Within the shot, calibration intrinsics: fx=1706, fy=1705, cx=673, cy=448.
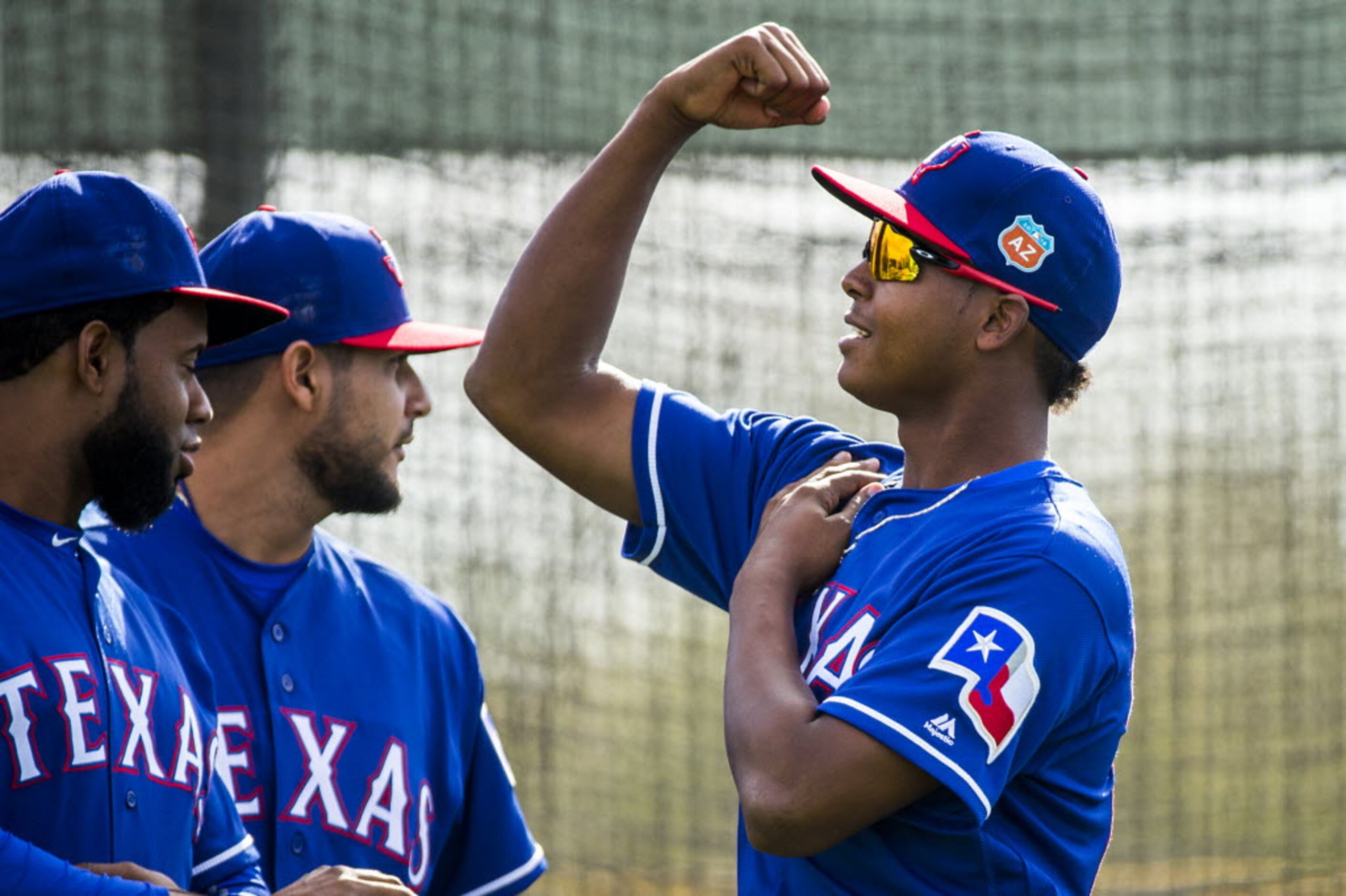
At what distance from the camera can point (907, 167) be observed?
16.5ft

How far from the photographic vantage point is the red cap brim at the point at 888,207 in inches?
89.0

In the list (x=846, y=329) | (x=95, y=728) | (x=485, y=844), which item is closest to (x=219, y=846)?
(x=95, y=728)

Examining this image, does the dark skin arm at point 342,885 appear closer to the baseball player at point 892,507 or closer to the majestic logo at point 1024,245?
the baseball player at point 892,507

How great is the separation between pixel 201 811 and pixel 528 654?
2699 millimetres

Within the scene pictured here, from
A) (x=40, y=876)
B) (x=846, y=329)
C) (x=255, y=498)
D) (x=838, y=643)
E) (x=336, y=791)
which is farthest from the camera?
(x=846, y=329)

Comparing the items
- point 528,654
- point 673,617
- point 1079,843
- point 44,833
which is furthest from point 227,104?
point 1079,843

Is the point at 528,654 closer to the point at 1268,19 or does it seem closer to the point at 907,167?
the point at 907,167

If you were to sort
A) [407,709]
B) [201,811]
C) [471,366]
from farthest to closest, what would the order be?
[407,709]
[471,366]
[201,811]

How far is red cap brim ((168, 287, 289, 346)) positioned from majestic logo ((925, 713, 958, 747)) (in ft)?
3.64

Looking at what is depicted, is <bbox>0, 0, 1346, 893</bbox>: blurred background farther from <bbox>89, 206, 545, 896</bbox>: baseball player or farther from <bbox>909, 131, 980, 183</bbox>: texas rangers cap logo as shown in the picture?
<bbox>909, 131, 980, 183</bbox>: texas rangers cap logo

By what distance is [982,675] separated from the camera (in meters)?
1.97

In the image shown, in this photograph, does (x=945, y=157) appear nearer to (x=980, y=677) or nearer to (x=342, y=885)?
(x=980, y=677)

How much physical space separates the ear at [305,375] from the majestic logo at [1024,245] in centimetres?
126

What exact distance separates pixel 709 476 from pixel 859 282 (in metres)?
0.38
